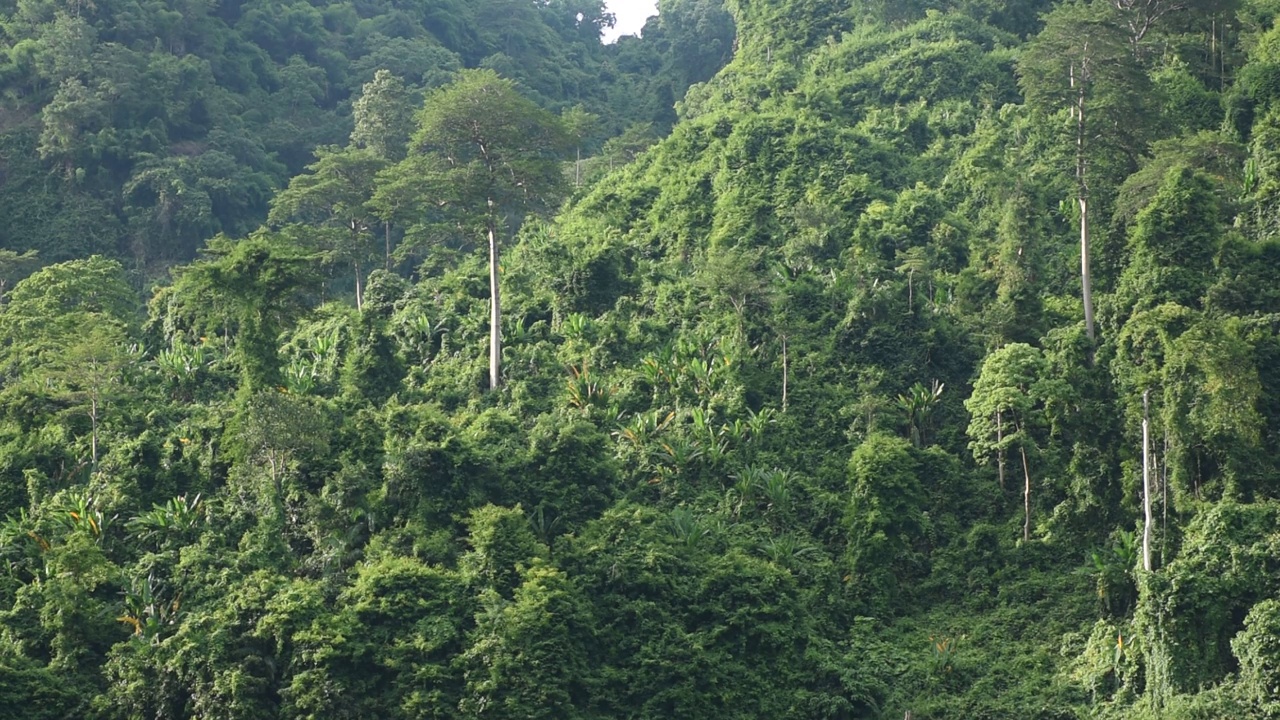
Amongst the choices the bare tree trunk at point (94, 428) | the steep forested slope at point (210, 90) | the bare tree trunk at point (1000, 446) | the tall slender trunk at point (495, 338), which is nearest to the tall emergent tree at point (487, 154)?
the tall slender trunk at point (495, 338)

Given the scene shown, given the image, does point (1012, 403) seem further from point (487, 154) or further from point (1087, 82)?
point (487, 154)

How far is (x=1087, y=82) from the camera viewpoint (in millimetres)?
37875

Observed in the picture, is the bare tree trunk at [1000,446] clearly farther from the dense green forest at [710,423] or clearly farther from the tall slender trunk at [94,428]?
the tall slender trunk at [94,428]

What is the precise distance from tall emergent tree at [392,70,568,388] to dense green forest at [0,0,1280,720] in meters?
0.10

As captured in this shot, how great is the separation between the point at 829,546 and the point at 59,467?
1745 centimetres

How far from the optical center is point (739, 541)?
32.8 metres

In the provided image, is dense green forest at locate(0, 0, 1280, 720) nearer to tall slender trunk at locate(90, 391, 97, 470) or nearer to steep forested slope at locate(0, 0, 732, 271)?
tall slender trunk at locate(90, 391, 97, 470)

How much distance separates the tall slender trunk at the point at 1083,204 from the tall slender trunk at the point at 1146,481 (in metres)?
5.32

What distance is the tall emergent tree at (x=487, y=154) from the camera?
132 feet

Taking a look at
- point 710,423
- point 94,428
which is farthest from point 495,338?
point 94,428

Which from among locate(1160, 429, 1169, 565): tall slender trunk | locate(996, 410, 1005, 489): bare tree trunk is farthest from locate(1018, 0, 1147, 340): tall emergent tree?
locate(1160, 429, 1169, 565): tall slender trunk

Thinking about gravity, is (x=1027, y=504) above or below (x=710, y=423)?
below

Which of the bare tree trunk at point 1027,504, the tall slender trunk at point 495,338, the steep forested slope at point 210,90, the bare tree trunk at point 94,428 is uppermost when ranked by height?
the steep forested slope at point 210,90

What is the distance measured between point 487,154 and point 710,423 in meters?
10.00
